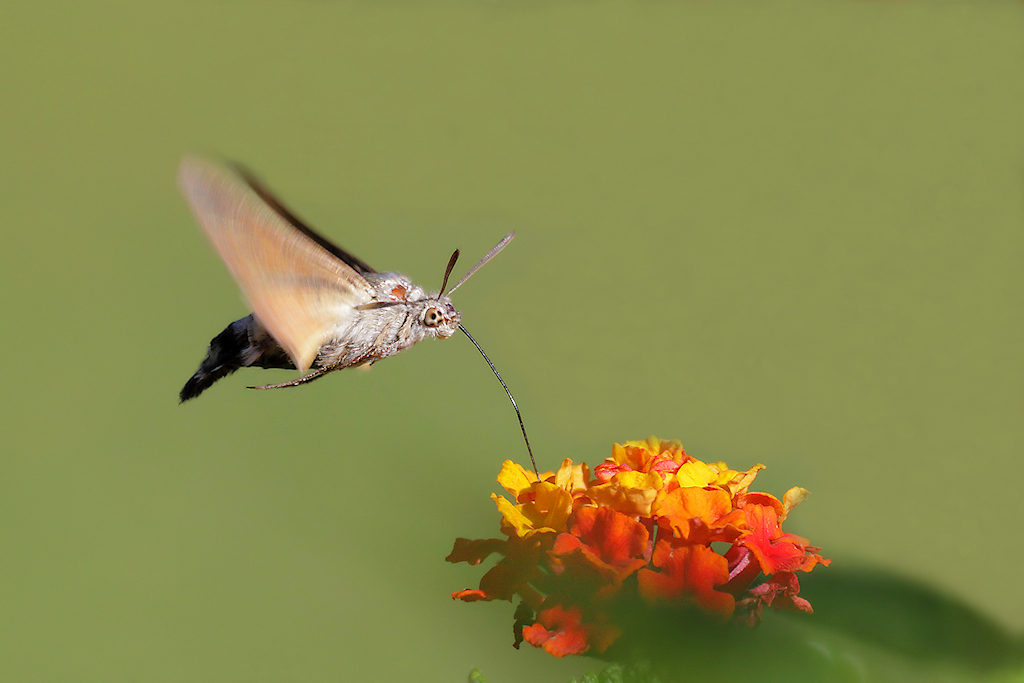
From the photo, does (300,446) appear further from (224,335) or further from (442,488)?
(224,335)

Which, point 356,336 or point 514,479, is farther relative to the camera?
point 356,336

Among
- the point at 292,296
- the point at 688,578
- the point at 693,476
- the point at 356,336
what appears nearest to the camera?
the point at 688,578

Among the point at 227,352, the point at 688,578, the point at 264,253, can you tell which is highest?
the point at 264,253

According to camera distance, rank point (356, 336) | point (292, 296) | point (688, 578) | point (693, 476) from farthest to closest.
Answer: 1. point (356, 336)
2. point (292, 296)
3. point (693, 476)
4. point (688, 578)

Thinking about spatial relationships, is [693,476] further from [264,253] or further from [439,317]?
[264,253]

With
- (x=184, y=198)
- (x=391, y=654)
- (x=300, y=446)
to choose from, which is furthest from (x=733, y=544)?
(x=300, y=446)

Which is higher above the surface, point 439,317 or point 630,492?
point 439,317

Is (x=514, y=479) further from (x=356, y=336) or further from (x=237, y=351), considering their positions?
(x=237, y=351)

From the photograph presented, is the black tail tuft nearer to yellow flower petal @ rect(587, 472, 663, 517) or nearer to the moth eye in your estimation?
the moth eye

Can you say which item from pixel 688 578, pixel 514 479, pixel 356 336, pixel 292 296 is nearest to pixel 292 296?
pixel 292 296
